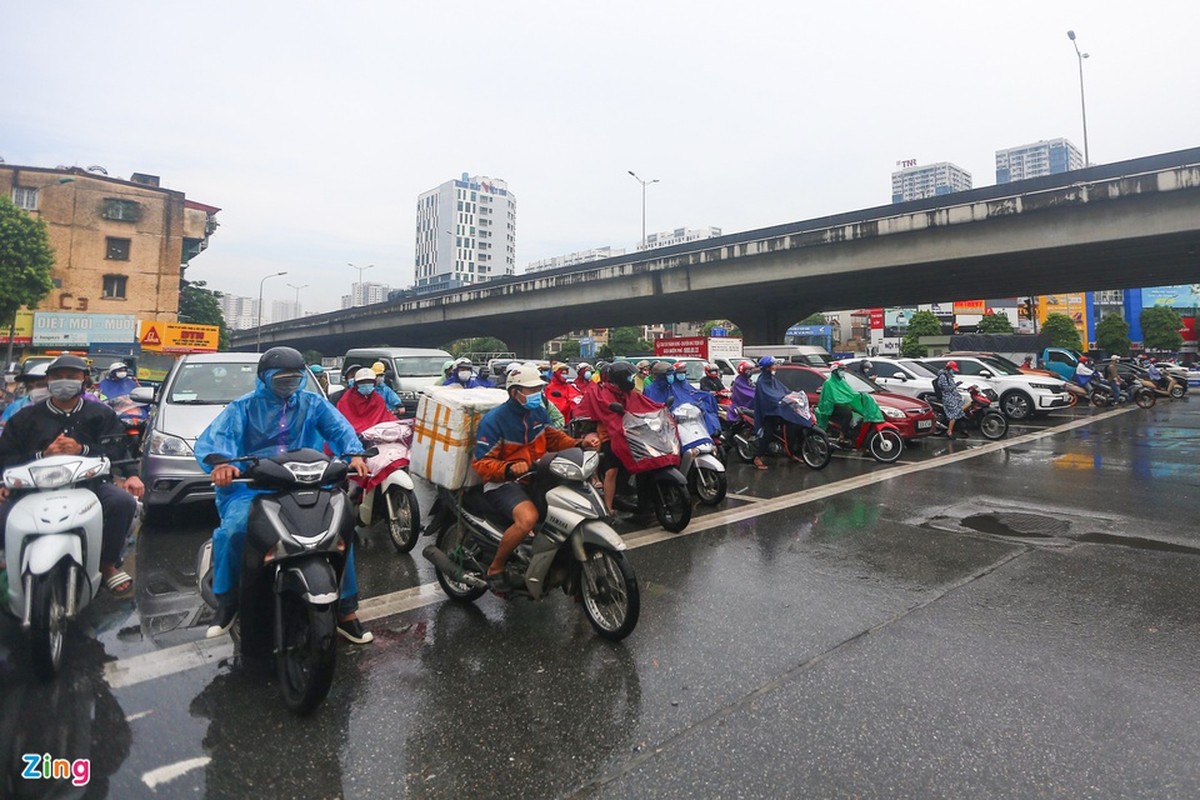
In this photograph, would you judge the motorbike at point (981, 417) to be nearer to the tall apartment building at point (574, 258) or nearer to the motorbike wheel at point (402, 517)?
the motorbike wheel at point (402, 517)

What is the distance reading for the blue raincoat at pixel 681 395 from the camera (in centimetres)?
737

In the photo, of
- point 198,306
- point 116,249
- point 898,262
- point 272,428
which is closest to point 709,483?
point 272,428

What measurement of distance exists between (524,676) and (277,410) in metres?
1.95

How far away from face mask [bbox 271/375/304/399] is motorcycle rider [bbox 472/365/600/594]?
41.4 inches

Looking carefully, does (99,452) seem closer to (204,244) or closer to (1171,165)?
(1171,165)

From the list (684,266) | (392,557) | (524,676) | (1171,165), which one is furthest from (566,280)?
(524,676)

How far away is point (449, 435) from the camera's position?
13.8 ft

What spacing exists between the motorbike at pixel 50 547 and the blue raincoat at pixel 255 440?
0.69 meters

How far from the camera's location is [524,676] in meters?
3.22

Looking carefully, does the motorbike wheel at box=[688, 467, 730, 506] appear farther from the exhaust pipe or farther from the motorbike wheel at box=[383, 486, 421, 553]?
the exhaust pipe

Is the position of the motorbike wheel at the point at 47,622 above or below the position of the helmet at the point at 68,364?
below

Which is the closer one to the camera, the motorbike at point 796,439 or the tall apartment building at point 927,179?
the motorbike at point 796,439

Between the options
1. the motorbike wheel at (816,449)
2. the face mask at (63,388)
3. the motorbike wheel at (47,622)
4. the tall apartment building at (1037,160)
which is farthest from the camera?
the tall apartment building at (1037,160)

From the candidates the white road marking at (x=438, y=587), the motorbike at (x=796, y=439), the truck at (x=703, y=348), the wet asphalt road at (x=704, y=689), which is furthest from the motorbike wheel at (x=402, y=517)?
the truck at (x=703, y=348)
